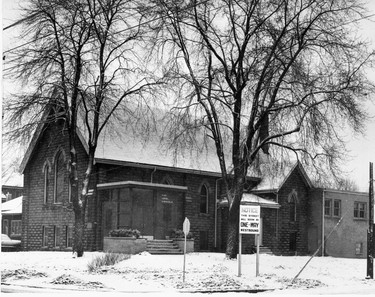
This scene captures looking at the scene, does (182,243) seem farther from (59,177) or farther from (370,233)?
(370,233)

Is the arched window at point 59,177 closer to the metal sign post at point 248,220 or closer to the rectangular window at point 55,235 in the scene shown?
the rectangular window at point 55,235

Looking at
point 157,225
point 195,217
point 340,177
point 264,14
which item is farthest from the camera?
point 195,217

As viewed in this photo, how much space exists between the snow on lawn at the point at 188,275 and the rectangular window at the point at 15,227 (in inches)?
827

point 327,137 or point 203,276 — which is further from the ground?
point 327,137

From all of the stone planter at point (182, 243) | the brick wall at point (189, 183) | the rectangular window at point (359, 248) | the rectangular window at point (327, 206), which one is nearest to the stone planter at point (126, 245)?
the stone planter at point (182, 243)

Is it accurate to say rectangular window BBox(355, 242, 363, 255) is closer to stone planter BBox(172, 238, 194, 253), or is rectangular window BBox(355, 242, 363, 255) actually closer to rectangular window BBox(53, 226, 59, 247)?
stone planter BBox(172, 238, 194, 253)

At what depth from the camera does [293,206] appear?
3831cm

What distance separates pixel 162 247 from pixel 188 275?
11359mm

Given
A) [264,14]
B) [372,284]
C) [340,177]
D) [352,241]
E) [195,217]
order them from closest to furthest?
[372,284] < [340,177] < [264,14] < [352,241] < [195,217]

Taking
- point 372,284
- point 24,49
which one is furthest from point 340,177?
point 24,49

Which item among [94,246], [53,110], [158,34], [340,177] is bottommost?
[94,246]

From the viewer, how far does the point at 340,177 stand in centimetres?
2364

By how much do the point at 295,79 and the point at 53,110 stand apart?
1241cm

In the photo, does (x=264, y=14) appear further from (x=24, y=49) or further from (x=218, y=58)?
(x=24, y=49)
